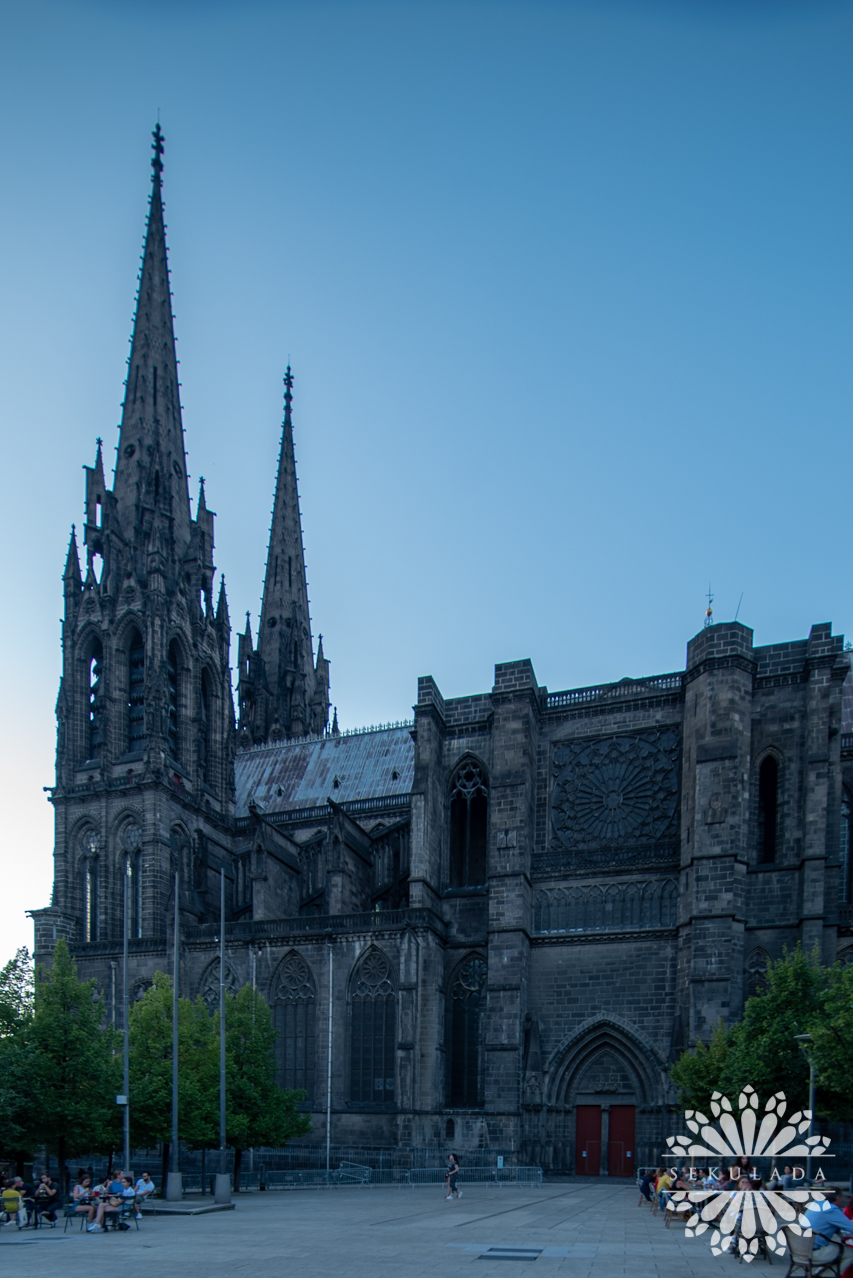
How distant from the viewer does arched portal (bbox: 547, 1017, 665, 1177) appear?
114 feet

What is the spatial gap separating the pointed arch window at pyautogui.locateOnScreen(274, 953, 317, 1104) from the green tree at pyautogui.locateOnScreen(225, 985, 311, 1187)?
403 cm

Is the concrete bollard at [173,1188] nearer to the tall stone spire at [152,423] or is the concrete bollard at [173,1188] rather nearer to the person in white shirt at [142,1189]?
the person in white shirt at [142,1189]

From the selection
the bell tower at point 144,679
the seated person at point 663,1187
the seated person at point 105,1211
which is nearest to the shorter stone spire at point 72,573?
the bell tower at point 144,679

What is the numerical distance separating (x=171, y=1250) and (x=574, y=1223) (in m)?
7.67

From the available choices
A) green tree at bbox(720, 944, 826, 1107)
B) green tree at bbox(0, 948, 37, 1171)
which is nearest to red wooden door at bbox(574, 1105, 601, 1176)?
green tree at bbox(720, 944, 826, 1107)

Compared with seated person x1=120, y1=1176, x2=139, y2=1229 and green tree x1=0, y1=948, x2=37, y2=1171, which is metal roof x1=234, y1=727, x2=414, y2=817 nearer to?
green tree x1=0, y1=948, x2=37, y2=1171

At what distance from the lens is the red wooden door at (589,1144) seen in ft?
116

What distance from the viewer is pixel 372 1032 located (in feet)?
126

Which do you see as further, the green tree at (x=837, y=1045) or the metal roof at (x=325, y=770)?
the metal roof at (x=325, y=770)

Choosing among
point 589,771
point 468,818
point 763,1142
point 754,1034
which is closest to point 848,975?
point 754,1034

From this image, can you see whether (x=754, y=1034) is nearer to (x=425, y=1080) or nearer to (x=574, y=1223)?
(x=574, y=1223)

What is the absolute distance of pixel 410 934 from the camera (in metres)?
37.0

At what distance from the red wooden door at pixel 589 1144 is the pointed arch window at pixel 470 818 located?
9019mm

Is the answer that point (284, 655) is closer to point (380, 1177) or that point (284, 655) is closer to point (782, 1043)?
point (380, 1177)
